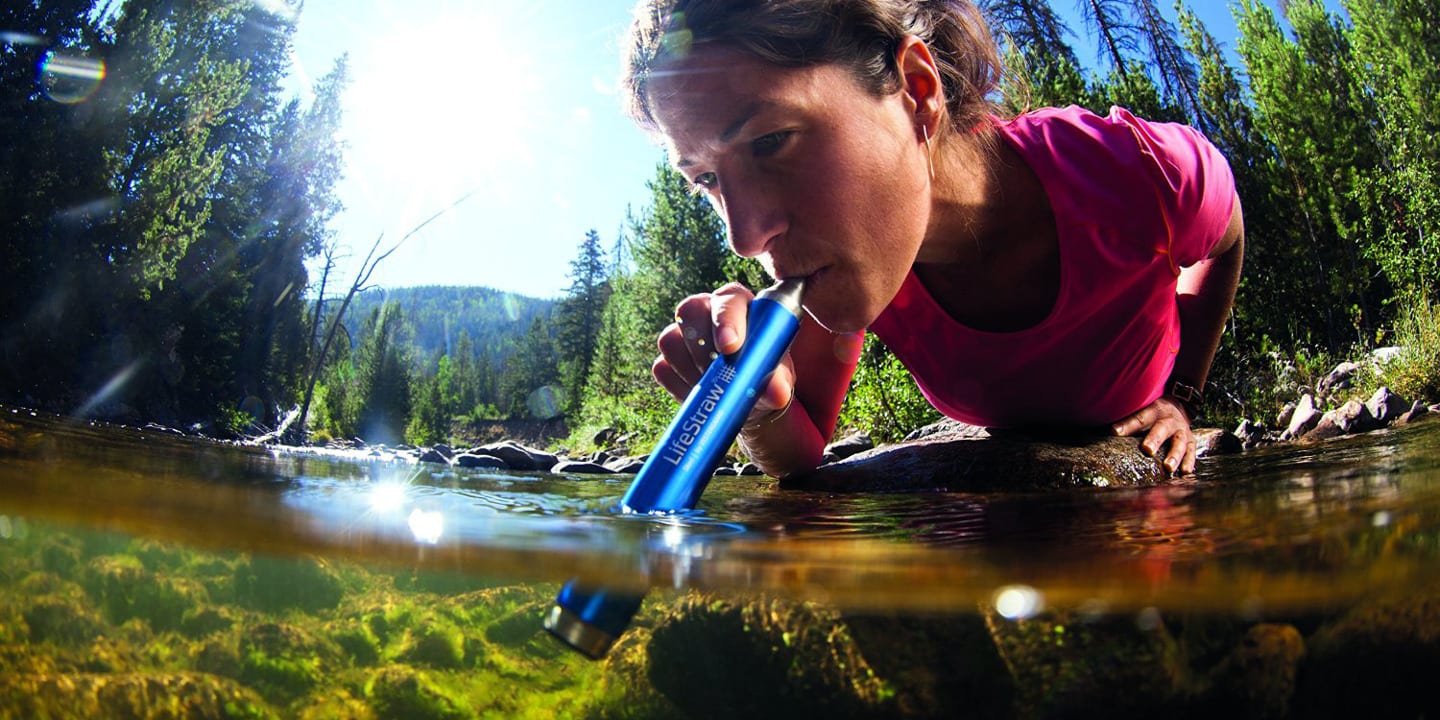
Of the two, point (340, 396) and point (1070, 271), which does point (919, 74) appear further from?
point (340, 396)

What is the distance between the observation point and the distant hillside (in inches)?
2832

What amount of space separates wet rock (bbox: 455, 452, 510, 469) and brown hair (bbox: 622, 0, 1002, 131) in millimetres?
1779

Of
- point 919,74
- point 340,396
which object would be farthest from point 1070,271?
point 340,396

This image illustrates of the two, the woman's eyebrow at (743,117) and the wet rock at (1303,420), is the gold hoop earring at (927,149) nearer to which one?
the woman's eyebrow at (743,117)

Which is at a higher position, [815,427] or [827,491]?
[815,427]

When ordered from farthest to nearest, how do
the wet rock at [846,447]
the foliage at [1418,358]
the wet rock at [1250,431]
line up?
the wet rock at [846,447], the wet rock at [1250,431], the foliage at [1418,358]

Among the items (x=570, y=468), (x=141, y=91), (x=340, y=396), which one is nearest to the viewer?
(x=570, y=468)

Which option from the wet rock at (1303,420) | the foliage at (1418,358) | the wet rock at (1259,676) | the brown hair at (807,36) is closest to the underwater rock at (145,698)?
the wet rock at (1259,676)

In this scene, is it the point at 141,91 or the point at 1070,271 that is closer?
the point at 1070,271

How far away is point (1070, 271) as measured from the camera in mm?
1955

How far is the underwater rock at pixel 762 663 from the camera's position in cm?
77

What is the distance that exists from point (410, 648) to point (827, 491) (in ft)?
4.39

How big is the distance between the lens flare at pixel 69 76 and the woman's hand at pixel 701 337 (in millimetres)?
12469

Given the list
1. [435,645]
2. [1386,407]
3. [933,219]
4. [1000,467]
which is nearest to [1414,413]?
[1386,407]
